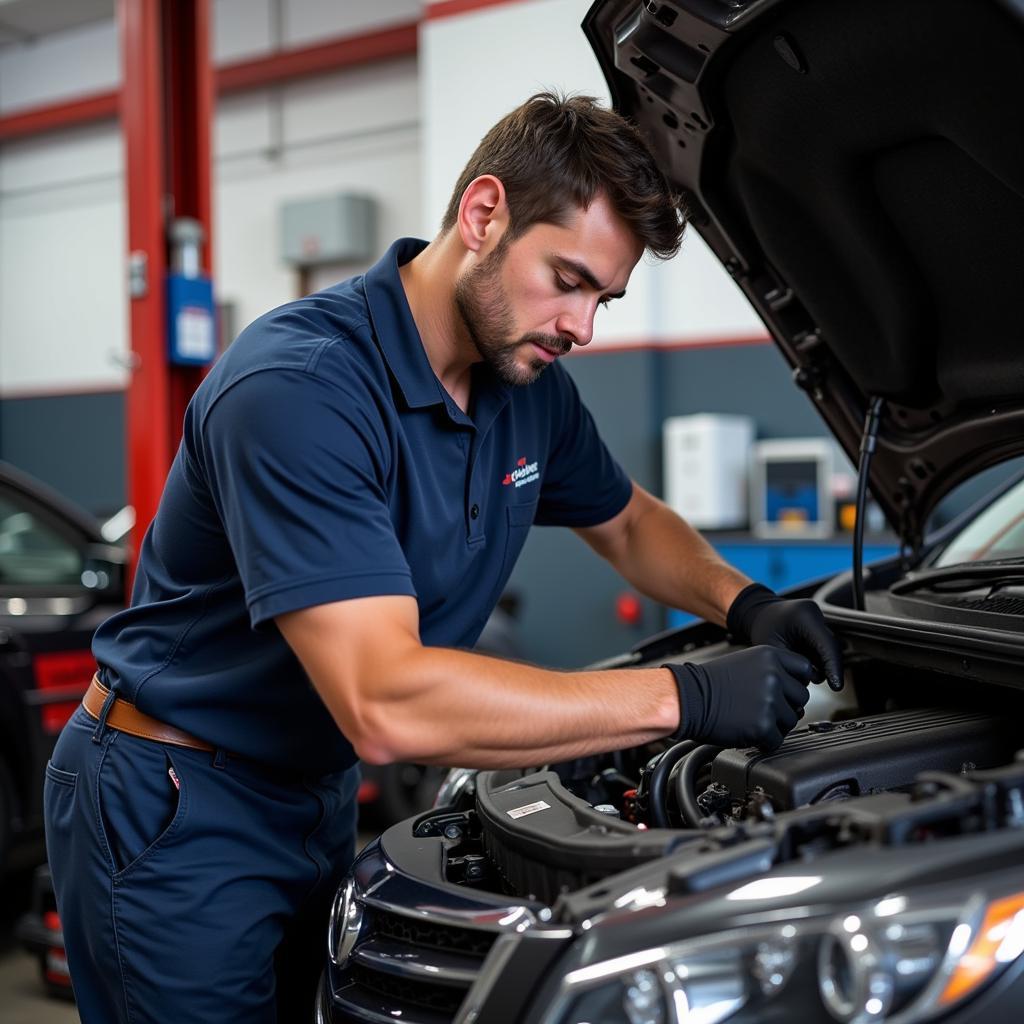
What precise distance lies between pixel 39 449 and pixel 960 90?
8553 mm

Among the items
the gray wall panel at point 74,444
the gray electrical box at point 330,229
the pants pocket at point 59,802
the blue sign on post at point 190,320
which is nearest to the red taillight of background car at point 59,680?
the blue sign on post at point 190,320

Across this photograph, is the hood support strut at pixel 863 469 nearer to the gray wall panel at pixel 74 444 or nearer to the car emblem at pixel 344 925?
the car emblem at pixel 344 925

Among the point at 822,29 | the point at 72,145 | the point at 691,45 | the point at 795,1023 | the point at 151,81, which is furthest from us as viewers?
the point at 72,145

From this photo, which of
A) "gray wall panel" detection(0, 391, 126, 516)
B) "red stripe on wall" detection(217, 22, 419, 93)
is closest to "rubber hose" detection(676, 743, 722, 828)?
"red stripe on wall" detection(217, 22, 419, 93)

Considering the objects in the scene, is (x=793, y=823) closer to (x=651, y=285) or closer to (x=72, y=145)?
(x=651, y=285)

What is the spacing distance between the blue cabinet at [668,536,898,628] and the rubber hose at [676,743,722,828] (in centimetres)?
338

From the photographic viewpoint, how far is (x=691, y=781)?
1.48 m

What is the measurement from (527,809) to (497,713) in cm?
21

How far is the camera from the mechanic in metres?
1.28

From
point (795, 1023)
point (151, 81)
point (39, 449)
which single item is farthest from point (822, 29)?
point (39, 449)

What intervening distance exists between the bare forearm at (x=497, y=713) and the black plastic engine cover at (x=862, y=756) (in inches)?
5.6

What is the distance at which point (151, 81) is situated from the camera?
3.81 metres

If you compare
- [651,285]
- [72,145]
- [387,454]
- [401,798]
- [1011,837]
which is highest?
[72,145]

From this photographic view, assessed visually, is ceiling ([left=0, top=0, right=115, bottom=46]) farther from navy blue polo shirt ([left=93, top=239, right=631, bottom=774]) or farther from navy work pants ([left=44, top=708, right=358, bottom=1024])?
navy work pants ([left=44, top=708, right=358, bottom=1024])
